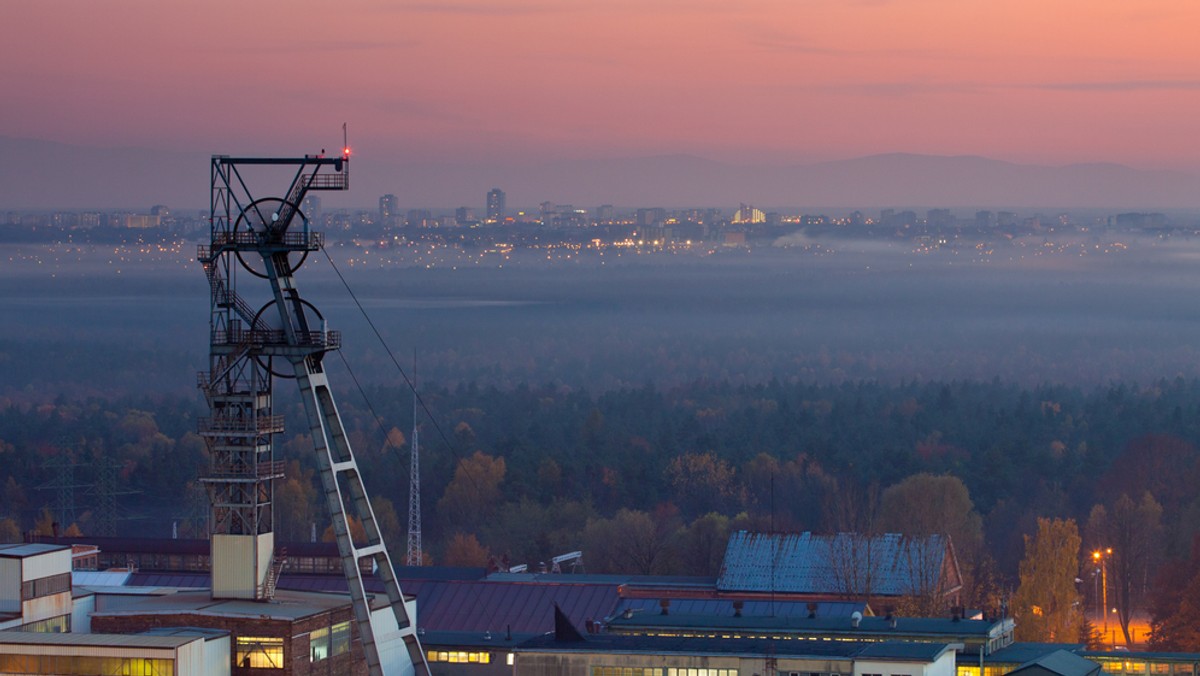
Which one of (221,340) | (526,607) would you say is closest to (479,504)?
(526,607)

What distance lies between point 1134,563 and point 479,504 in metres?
57.1

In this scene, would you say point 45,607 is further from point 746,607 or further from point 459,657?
point 746,607

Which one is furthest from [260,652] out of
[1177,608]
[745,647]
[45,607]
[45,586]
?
[1177,608]

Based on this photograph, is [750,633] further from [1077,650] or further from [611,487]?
→ [611,487]

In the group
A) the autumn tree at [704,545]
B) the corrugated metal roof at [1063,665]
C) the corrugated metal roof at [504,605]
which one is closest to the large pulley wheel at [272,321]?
the corrugated metal roof at [504,605]

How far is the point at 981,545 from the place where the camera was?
5271 inches

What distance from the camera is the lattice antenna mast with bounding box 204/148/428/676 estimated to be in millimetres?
64375

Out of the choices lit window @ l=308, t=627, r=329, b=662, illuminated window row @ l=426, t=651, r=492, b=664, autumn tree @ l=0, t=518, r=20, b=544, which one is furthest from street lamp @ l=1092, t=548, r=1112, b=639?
autumn tree @ l=0, t=518, r=20, b=544

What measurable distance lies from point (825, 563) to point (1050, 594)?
39.9 feet

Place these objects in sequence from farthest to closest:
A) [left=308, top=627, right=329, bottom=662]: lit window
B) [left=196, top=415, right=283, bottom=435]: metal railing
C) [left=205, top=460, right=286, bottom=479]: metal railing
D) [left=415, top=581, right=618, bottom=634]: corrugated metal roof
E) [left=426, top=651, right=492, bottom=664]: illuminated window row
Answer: [left=415, top=581, right=618, bottom=634]: corrugated metal roof
[left=426, top=651, right=492, bottom=664]: illuminated window row
[left=196, top=415, right=283, bottom=435]: metal railing
[left=205, top=460, right=286, bottom=479]: metal railing
[left=308, top=627, right=329, bottom=662]: lit window

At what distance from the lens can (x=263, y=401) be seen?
6512 cm

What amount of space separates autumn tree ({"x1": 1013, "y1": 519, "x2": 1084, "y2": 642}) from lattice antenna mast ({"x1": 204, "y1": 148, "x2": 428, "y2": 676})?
131 ft

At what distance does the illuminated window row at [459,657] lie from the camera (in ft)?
248

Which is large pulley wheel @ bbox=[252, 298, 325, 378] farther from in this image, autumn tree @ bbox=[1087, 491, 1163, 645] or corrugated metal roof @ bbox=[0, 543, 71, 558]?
autumn tree @ bbox=[1087, 491, 1163, 645]
